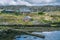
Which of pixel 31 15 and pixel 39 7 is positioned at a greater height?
pixel 39 7

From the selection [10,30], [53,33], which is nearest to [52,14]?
[53,33]

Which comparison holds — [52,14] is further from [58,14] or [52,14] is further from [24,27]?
[24,27]

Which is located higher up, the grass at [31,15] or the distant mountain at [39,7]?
the distant mountain at [39,7]

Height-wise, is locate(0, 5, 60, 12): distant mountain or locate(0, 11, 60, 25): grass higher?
locate(0, 5, 60, 12): distant mountain

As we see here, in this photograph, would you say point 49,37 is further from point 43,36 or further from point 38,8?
point 38,8

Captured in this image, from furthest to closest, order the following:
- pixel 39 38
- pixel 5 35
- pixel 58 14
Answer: pixel 58 14, pixel 39 38, pixel 5 35

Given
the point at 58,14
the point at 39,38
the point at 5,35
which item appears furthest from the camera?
the point at 58,14

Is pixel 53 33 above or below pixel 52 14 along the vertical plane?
below

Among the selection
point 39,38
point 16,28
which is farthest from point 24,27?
point 39,38

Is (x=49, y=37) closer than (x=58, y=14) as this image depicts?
Yes
